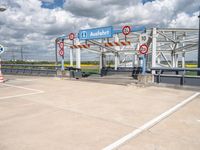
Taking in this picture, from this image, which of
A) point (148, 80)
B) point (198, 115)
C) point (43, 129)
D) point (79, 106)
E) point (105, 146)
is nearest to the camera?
point (105, 146)

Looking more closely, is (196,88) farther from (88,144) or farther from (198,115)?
(88,144)

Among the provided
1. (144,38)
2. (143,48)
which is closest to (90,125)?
(143,48)

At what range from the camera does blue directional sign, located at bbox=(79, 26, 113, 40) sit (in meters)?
13.1

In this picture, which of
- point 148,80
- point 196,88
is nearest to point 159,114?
point 196,88

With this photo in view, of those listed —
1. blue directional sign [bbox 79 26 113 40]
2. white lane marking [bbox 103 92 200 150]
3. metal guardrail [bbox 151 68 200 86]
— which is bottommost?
white lane marking [bbox 103 92 200 150]

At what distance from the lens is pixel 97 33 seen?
13.5 meters

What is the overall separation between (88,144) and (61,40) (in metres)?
14.9

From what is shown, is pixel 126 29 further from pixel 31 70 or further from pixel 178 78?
pixel 31 70

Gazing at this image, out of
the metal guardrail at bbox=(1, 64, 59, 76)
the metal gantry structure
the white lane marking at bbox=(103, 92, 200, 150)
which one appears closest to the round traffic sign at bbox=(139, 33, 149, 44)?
the metal gantry structure

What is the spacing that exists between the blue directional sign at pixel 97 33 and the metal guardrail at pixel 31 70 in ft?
18.4

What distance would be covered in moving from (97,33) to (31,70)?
1085 cm

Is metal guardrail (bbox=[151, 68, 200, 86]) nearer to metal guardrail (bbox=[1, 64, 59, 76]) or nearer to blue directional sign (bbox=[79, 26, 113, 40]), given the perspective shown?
blue directional sign (bbox=[79, 26, 113, 40])

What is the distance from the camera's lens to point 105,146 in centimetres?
337

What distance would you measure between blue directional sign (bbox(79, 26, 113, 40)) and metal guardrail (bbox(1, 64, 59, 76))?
5610 millimetres
